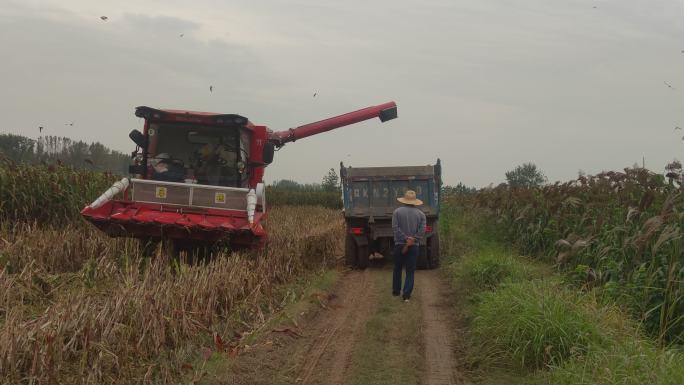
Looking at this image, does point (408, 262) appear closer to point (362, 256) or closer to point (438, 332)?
point (438, 332)

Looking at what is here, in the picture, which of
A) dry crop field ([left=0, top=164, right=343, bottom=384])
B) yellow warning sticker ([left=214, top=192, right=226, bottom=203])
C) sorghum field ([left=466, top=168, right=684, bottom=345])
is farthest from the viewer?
yellow warning sticker ([left=214, top=192, right=226, bottom=203])

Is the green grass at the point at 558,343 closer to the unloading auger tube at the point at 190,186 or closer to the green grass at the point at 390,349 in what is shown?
the green grass at the point at 390,349

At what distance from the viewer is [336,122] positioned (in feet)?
53.6

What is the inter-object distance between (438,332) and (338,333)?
4.24 feet

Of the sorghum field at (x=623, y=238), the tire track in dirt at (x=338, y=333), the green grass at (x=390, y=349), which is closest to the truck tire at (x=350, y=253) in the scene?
the tire track in dirt at (x=338, y=333)

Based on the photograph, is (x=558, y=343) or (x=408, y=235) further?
(x=408, y=235)

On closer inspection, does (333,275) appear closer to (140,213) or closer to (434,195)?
(434,195)

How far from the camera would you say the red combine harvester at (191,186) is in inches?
399

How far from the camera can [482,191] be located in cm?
2527

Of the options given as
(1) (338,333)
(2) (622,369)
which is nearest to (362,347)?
(1) (338,333)

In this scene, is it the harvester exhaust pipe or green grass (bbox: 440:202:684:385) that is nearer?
green grass (bbox: 440:202:684:385)

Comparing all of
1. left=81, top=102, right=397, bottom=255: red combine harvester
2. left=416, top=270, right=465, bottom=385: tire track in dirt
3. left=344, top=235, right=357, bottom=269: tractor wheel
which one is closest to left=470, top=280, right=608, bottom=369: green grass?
left=416, top=270, right=465, bottom=385: tire track in dirt

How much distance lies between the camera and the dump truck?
14961mm

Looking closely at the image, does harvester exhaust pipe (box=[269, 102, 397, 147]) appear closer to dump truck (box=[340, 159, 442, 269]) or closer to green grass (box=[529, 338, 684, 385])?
dump truck (box=[340, 159, 442, 269])
